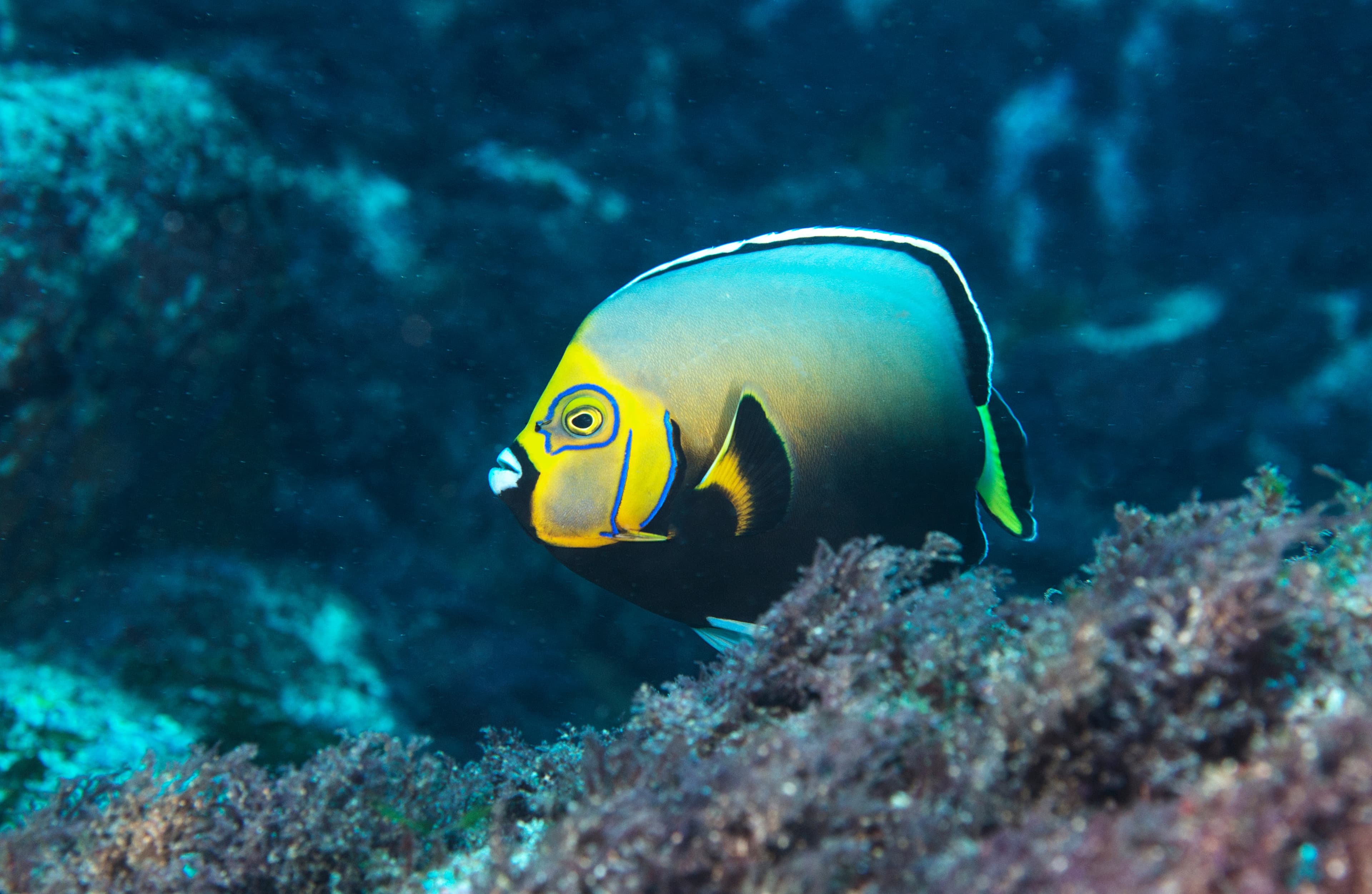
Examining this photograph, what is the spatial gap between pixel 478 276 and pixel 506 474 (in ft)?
7.44

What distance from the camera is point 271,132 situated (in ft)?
11.9

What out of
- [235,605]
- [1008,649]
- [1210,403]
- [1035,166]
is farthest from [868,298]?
[235,605]

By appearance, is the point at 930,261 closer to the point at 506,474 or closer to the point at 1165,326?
the point at 506,474

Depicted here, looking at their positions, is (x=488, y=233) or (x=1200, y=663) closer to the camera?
(x=1200, y=663)

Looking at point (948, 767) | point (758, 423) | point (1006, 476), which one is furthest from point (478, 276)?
point (948, 767)

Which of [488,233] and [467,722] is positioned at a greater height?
[488,233]

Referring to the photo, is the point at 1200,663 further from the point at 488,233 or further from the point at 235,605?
the point at 235,605

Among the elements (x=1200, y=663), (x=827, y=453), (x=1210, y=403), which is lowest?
(x=1200, y=663)

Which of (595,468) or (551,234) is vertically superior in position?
(551,234)

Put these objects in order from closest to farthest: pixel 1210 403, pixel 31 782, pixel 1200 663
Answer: pixel 1200 663 → pixel 31 782 → pixel 1210 403

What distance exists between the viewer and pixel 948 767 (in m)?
1.12

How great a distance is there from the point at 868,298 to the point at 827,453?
0.49m

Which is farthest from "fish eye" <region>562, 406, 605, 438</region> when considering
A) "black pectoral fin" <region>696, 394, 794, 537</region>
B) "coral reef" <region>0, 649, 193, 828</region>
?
"coral reef" <region>0, 649, 193, 828</region>

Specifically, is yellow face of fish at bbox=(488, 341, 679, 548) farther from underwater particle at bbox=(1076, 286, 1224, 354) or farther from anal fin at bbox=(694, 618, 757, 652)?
underwater particle at bbox=(1076, 286, 1224, 354)
